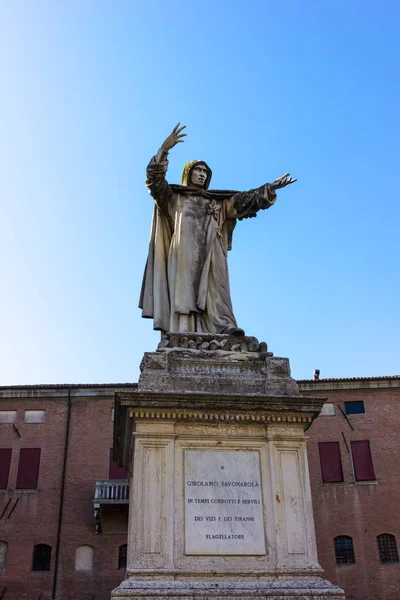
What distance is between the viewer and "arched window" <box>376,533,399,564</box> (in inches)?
1287

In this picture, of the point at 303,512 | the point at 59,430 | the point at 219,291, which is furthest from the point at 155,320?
the point at 59,430

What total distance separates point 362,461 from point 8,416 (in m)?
19.5

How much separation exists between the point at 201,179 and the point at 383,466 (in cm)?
2951

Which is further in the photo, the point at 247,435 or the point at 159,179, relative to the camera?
the point at 159,179

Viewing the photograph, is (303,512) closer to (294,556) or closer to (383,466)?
(294,556)

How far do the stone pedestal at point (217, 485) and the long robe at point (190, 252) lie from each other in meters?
1.18

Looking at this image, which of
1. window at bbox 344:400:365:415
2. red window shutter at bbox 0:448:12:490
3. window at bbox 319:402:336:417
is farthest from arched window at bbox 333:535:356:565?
red window shutter at bbox 0:448:12:490

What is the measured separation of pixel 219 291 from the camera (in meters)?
8.31

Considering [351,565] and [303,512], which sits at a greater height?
[351,565]

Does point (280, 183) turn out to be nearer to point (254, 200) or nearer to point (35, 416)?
point (254, 200)

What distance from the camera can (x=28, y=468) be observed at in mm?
33938

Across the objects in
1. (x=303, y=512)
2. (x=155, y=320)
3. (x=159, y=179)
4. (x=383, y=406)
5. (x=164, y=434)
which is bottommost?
(x=303, y=512)

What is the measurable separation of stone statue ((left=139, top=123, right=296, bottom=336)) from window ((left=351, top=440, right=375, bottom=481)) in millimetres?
28560

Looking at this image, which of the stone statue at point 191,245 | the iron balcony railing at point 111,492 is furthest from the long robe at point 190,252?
the iron balcony railing at point 111,492
